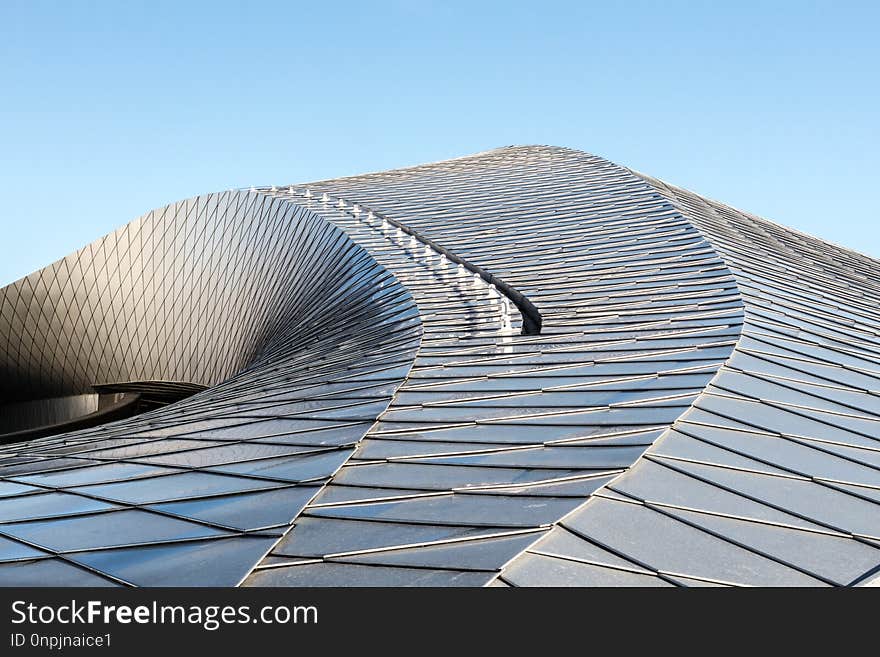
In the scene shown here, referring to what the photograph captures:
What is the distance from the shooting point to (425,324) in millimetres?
16234

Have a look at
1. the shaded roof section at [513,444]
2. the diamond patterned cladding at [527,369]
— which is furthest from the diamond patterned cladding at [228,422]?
the diamond patterned cladding at [527,369]

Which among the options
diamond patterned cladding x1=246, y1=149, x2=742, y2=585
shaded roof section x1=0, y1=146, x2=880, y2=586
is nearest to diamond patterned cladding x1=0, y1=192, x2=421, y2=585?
shaded roof section x1=0, y1=146, x2=880, y2=586

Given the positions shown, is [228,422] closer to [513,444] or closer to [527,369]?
[513,444]

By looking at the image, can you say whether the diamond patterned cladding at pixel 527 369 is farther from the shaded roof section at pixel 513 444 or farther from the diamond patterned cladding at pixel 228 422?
the diamond patterned cladding at pixel 228 422

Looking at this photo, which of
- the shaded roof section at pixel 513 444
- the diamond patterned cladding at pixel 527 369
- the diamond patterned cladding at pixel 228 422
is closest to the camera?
the shaded roof section at pixel 513 444

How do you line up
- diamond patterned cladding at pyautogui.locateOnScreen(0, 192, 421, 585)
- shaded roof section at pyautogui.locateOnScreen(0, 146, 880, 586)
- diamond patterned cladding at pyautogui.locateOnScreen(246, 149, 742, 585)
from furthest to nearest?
diamond patterned cladding at pyautogui.locateOnScreen(246, 149, 742, 585) < diamond patterned cladding at pyautogui.locateOnScreen(0, 192, 421, 585) < shaded roof section at pyautogui.locateOnScreen(0, 146, 880, 586)

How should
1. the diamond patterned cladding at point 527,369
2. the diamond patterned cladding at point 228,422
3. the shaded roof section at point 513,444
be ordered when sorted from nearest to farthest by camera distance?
the shaded roof section at point 513,444
the diamond patterned cladding at point 228,422
the diamond patterned cladding at point 527,369

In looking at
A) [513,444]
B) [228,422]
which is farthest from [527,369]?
[228,422]

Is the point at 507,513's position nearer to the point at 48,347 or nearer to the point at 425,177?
the point at 425,177

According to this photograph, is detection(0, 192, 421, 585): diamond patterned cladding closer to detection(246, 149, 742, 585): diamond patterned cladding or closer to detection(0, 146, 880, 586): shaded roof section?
detection(0, 146, 880, 586): shaded roof section

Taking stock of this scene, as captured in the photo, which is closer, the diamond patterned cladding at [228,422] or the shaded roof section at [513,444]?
the shaded roof section at [513,444]

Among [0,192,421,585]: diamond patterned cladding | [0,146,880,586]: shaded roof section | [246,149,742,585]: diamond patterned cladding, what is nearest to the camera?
[0,146,880,586]: shaded roof section

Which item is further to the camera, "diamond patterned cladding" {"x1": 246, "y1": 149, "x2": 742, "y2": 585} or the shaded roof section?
"diamond patterned cladding" {"x1": 246, "y1": 149, "x2": 742, "y2": 585}

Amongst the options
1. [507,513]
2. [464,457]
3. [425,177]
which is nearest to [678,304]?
[464,457]
